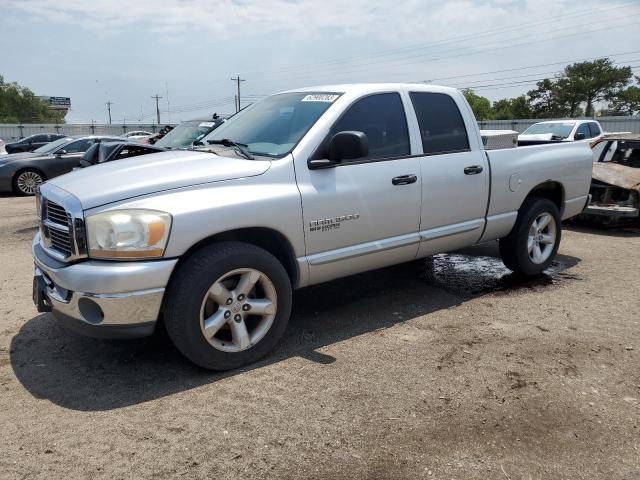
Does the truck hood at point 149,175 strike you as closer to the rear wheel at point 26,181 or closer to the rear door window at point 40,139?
the rear wheel at point 26,181

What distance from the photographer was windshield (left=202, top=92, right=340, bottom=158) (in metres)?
4.09

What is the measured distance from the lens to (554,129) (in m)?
15.3

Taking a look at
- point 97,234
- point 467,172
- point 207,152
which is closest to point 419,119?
point 467,172

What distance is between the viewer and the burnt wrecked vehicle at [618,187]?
8078 millimetres

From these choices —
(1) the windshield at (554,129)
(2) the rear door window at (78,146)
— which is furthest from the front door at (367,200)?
(1) the windshield at (554,129)

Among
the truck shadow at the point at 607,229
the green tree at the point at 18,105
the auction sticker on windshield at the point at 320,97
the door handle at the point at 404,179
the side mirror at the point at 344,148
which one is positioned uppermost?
the green tree at the point at 18,105

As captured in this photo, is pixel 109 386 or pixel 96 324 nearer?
pixel 96 324

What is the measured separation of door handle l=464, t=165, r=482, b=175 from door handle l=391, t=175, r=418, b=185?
64cm

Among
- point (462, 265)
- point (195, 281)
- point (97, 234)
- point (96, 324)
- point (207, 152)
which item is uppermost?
point (207, 152)

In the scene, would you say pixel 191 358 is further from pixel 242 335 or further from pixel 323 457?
pixel 323 457

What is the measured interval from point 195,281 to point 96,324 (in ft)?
2.04

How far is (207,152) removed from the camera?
4.16m

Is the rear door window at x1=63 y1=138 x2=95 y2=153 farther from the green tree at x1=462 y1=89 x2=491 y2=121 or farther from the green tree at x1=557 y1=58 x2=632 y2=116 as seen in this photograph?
the green tree at x1=462 y1=89 x2=491 y2=121

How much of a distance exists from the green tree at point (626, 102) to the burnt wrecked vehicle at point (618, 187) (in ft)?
185
